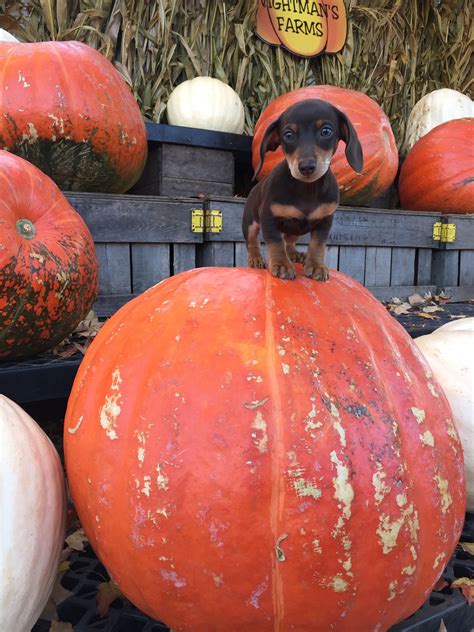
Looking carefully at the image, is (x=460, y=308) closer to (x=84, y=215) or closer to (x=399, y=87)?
(x=84, y=215)

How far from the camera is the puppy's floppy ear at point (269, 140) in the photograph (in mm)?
1228

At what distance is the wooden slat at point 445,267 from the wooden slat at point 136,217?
1.82 metres

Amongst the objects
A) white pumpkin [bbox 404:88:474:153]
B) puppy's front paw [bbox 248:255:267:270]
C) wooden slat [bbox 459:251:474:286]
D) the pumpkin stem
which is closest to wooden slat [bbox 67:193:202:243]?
the pumpkin stem

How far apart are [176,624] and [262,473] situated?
381 millimetres

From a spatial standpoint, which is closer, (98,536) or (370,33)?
Result: (98,536)

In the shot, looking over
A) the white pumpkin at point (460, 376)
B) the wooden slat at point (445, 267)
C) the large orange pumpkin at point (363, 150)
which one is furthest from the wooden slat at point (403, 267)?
the white pumpkin at point (460, 376)

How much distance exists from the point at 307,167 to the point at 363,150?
2.30 metres

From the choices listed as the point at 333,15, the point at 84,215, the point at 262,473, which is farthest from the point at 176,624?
the point at 333,15

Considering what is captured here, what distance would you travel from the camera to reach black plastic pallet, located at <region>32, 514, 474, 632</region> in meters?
1.10

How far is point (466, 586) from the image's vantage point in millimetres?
1199

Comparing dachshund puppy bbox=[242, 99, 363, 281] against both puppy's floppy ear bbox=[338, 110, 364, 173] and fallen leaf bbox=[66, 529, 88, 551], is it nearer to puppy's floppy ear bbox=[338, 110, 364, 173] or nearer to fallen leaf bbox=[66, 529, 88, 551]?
puppy's floppy ear bbox=[338, 110, 364, 173]

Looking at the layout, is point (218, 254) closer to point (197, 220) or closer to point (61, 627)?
point (197, 220)

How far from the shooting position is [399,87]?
485 cm

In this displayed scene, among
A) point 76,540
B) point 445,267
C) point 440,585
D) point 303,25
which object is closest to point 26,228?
point 76,540
